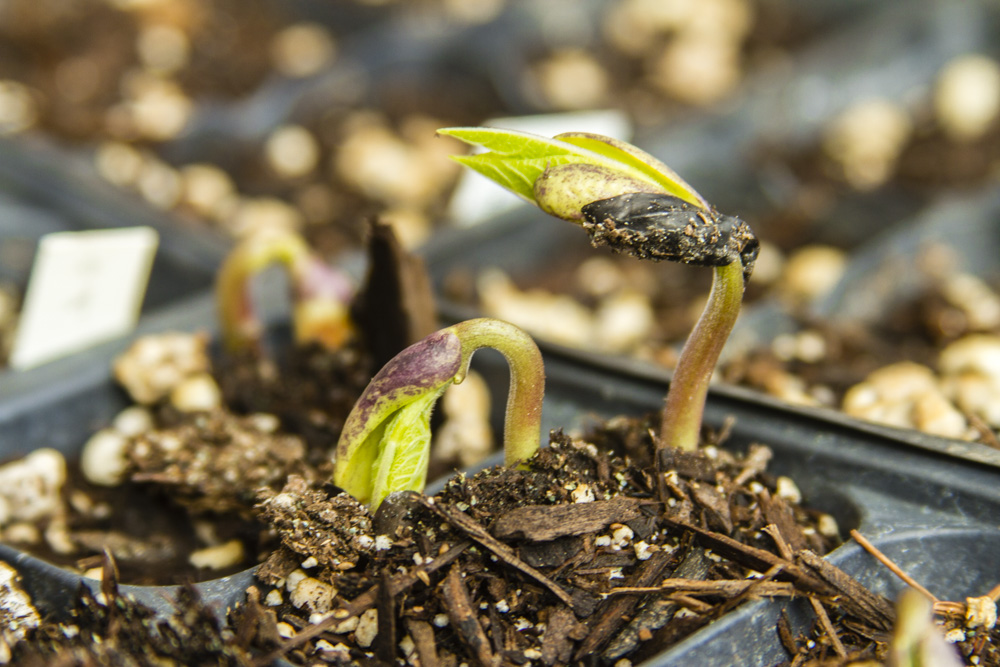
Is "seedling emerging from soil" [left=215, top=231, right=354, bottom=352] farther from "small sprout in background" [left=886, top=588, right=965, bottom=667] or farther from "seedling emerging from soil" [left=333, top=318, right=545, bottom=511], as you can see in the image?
"small sprout in background" [left=886, top=588, right=965, bottom=667]

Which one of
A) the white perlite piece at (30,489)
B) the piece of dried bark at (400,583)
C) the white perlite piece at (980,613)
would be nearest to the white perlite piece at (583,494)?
the piece of dried bark at (400,583)

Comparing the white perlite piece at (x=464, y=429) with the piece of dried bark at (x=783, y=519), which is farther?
the white perlite piece at (x=464, y=429)

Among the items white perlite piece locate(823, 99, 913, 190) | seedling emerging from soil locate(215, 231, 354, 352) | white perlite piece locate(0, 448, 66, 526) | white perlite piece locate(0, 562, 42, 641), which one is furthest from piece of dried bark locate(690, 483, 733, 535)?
white perlite piece locate(823, 99, 913, 190)

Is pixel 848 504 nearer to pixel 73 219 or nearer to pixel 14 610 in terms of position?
pixel 14 610

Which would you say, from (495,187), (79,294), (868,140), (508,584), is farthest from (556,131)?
(508,584)

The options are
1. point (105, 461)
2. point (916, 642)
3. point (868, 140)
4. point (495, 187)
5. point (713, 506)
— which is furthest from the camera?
point (868, 140)

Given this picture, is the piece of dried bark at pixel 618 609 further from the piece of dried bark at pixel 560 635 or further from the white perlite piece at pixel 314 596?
the white perlite piece at pixel 314 596

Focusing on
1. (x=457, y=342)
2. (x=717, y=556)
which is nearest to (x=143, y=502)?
(x=457, y=342)
